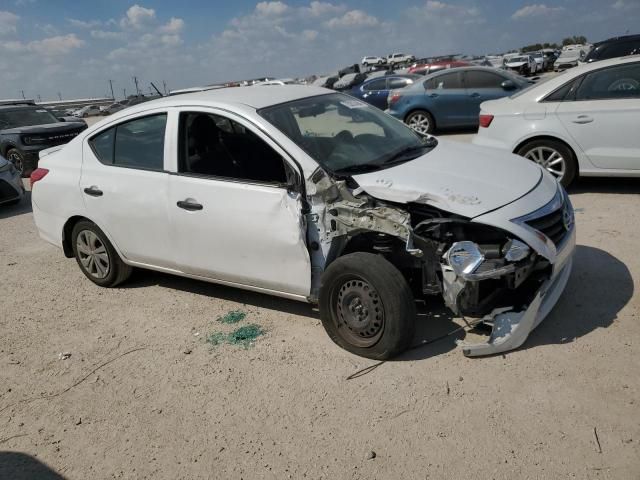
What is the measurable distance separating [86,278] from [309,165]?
10.5ft

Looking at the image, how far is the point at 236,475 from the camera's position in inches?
111

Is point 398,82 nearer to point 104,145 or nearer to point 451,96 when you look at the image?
point 451,96

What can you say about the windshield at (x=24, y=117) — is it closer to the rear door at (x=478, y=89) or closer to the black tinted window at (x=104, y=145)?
the black tinted window at (x=104, y=145)

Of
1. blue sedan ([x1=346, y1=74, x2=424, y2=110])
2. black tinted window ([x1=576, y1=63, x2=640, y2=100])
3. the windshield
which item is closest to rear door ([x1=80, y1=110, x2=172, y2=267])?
black tinted window ([x1=576, y1=63, x2=640, y2=100])

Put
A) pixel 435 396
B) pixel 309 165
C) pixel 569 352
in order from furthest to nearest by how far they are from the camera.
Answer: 1. pixel 309 165
2. pixel 569 352
3. pixel 435 396

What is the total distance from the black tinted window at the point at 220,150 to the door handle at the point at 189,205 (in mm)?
238

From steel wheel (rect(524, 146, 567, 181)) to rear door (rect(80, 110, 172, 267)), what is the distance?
4446 mm

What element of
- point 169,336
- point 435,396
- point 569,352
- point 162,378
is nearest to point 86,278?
point 169,336

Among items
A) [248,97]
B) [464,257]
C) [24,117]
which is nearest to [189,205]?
[248,97]

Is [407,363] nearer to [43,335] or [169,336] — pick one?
[169,336]

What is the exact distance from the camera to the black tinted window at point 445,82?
12594 mm

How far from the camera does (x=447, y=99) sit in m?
12.6

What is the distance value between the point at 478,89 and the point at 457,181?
9.64m

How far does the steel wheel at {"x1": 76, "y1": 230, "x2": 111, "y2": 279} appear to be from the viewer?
5094mm
